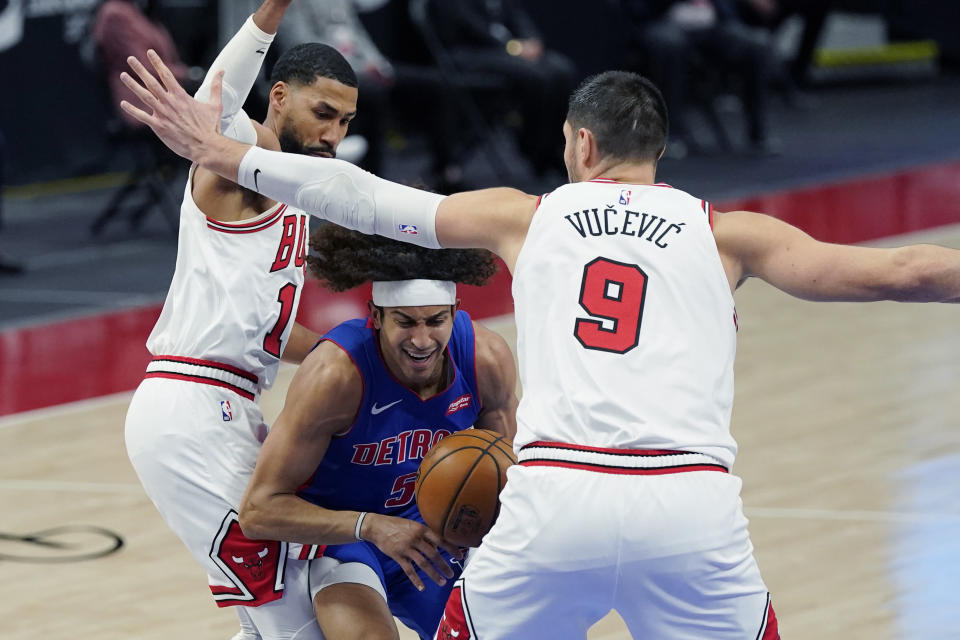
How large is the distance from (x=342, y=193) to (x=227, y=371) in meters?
0.86

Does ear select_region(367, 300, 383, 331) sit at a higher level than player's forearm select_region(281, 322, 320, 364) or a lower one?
higher

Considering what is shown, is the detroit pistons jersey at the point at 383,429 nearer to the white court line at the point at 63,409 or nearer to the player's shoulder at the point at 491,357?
the player's shoulder at the point at 491,357

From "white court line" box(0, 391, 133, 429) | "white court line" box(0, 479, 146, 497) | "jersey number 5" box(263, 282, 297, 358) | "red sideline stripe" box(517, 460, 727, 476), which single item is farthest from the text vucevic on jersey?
"white court line" box(0, 391, 133, 429)

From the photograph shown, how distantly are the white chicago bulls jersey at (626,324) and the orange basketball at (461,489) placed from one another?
356 millimetres

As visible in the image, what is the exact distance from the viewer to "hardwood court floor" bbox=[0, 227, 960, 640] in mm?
5102

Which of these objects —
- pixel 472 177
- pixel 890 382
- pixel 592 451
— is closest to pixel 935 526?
pixel 890 382

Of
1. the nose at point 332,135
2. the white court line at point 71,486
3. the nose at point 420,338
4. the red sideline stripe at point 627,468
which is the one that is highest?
the nose at point 332,135

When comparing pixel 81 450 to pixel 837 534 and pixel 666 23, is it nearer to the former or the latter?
pixel 837 534

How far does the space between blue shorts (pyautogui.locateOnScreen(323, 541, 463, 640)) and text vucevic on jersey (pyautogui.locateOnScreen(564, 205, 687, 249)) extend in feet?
4.01

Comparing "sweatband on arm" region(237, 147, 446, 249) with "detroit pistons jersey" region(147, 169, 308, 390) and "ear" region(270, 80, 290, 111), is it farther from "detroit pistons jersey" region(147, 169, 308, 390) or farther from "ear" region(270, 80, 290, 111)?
"ear" region(270, 80, 290, 111)

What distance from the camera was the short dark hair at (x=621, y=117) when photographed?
3.36m

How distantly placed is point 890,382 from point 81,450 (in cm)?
390

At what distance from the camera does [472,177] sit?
13.2 m

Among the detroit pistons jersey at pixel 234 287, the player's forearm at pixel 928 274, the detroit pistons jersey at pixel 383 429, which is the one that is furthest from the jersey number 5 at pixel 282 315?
the player's forearm at pixel 928 274
